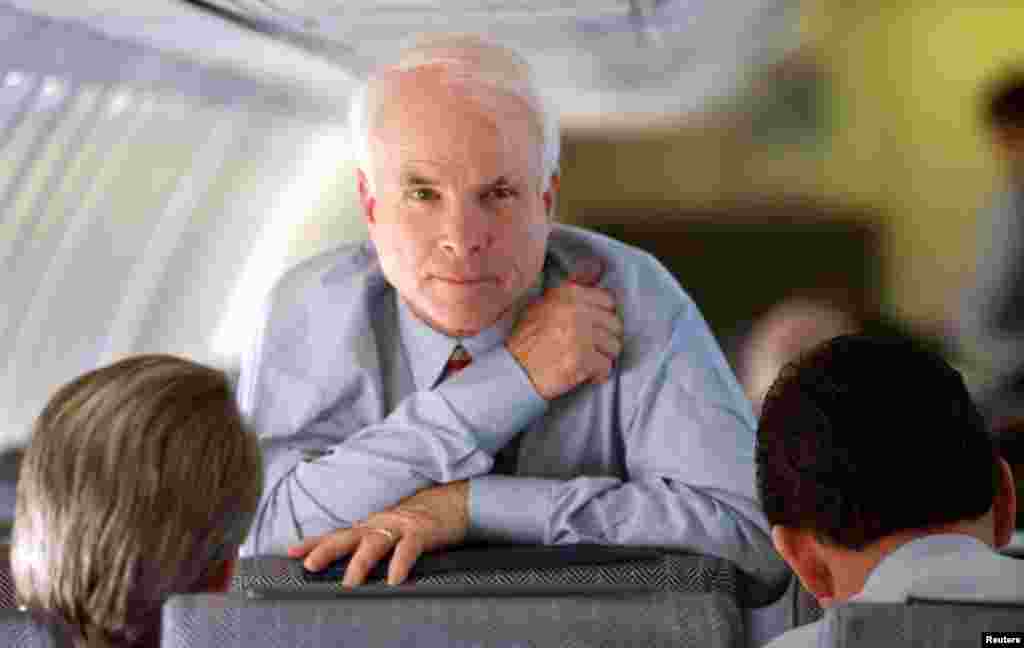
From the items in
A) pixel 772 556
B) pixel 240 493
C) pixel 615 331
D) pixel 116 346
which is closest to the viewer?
pixel 240 493

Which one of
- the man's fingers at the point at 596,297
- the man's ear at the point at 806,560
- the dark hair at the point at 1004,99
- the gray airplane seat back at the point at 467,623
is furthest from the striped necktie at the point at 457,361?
the dark hair at the point at 1004,99

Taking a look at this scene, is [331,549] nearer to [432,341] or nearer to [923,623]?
[432,341]

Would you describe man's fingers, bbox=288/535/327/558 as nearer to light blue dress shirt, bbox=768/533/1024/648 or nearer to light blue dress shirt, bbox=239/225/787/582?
light blue dress shirt, bbox=239/225/787/582

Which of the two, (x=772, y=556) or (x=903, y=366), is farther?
(x=772, y=556)

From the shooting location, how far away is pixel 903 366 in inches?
59.2

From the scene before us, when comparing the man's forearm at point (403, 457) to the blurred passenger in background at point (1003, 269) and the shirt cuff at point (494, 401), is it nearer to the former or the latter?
the shirt cuff at point (494, 401)

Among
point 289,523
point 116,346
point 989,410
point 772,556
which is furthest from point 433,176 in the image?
point 116,346

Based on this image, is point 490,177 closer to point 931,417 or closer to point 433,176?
point 433,176

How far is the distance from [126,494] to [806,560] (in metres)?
0.71

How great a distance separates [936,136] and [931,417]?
2.82 m

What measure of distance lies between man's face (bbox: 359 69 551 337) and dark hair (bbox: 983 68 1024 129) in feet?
6.83

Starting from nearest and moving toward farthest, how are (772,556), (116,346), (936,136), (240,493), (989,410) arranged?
(240,493), (772,556), (989,410), (936,136), (116,346)

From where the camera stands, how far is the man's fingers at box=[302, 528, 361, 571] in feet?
6.27

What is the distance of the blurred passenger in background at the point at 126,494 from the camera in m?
1.23
